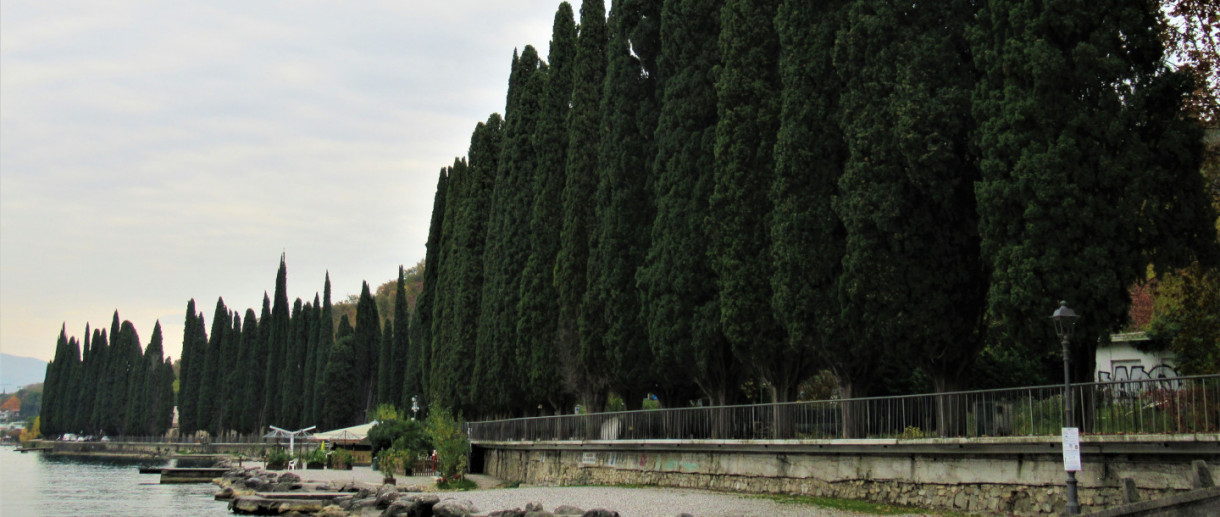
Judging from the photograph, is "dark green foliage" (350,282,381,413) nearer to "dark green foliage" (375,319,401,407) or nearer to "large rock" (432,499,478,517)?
"dark green foliage" (375,319,401,407)

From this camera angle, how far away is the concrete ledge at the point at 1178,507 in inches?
450

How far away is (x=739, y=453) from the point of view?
24.7 m

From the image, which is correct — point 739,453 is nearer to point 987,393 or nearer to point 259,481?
point 987,393

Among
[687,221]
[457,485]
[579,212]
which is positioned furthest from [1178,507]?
[457,485]

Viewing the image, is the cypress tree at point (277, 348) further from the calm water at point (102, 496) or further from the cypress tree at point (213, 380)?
the calm water at point (102, 496)

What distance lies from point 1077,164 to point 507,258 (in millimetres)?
27651

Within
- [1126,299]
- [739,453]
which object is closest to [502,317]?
[739,453]

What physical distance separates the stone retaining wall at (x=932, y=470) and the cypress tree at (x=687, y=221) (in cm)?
248

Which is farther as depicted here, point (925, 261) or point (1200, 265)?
Answer: point (925, 261)

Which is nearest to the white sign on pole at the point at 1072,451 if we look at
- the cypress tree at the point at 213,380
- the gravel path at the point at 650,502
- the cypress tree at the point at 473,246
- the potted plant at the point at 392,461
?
the gravel path at the point at 650,502

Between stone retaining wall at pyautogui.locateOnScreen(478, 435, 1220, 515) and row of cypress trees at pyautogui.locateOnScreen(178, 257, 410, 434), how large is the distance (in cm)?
4443

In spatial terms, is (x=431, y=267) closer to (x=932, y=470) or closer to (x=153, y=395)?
(x=932, y=470)

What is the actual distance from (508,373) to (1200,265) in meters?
28.4

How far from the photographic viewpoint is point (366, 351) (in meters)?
81.6
